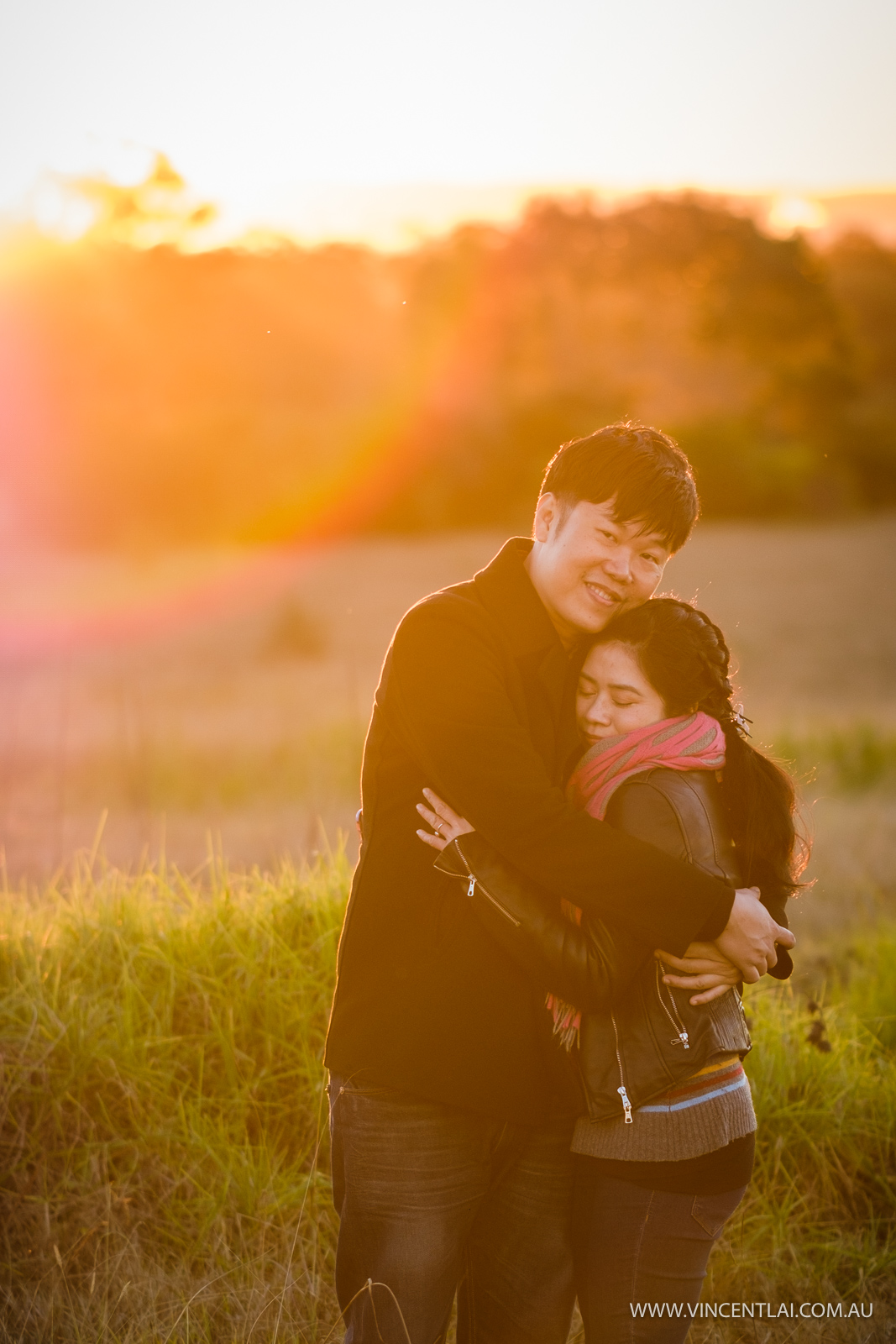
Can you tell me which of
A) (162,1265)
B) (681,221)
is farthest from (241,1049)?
(681,221)

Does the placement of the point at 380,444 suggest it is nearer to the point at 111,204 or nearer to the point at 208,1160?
the point at 111,204

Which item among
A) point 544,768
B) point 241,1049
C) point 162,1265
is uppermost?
point 544,768

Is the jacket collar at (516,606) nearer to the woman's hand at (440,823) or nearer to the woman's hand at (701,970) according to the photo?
the woman's hand at (440,823)

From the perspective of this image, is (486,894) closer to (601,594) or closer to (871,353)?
(601,594)

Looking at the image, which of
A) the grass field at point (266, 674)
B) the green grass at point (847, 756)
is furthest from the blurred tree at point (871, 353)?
the green grass at point (847, 756)

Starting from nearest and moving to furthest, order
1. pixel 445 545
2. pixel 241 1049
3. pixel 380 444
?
pixel 241 1049
pixel 445 545
pixel 380 444

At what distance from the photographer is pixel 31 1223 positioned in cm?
309

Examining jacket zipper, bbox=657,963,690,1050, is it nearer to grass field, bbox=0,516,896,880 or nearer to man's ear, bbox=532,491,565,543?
man's ear, bbox=532,491,565,543

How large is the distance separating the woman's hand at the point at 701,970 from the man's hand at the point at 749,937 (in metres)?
0.02

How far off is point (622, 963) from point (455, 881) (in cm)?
34

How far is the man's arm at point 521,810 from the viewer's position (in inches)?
76.5

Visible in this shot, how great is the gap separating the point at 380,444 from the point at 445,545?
9130 millimetres

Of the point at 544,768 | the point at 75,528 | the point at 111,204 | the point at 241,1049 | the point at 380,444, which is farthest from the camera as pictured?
the point at 380,444

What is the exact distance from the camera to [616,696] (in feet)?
A: 7.46
